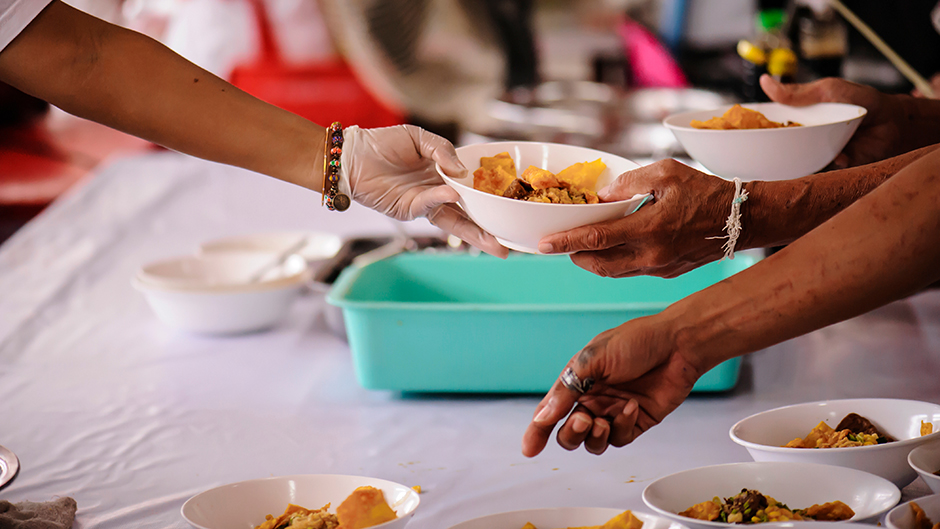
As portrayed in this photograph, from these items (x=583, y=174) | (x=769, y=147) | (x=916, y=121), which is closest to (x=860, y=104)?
(x=916, y=121)

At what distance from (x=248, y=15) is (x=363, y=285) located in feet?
7.74

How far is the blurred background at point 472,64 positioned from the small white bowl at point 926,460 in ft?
4.01

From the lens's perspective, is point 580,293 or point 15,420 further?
point 580,293

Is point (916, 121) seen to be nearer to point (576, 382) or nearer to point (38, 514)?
point (576, 382)

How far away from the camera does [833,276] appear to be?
716 mm

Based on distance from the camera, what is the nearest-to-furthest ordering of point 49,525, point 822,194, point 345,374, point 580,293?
point 49,525 < point 822,194 < point 345,374 < point 580,293

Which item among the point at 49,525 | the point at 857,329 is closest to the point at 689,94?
the point at 857,329

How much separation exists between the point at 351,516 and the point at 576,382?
0.24 meters

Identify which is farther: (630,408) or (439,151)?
(439,151)

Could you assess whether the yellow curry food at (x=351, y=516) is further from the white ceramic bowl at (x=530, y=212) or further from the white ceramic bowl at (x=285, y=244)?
the white ceramic bowl at (x=285, y=244)

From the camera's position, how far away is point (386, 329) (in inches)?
44.8

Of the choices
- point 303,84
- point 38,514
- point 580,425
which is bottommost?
point 38,514

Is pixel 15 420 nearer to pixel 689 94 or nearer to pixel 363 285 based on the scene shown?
pixel 363 285

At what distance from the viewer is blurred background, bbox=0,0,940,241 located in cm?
246
